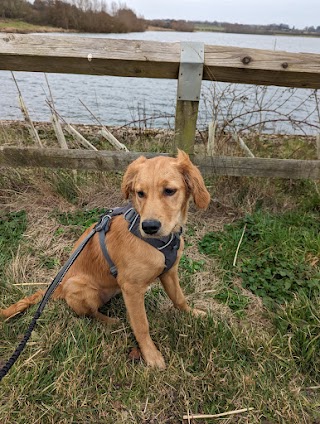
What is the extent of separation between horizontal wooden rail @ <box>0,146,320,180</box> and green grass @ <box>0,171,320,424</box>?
559 mm

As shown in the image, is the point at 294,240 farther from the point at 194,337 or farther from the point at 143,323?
the point at 143,323

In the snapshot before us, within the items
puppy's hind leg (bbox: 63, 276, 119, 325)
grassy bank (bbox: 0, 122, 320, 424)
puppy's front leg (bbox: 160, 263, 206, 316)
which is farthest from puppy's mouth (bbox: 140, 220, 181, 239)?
grassy bank (bbox: 0, 122, 320, 424)

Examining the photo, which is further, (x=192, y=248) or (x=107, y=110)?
(x=107, y=110)

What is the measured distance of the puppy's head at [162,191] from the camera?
205 cm

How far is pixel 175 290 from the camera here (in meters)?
2.61

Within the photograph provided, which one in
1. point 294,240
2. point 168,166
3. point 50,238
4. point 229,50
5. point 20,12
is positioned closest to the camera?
point 168,166

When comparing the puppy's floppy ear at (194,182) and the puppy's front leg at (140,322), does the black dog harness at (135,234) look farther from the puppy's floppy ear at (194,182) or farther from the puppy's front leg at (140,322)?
the puppy's floppy ear at (194,182)

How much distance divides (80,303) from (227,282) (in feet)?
4.27

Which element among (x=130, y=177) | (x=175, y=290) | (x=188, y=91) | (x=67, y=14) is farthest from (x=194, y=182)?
(x=67, y=14)

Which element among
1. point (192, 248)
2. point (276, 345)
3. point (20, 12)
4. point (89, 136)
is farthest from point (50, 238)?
point (20, 12)

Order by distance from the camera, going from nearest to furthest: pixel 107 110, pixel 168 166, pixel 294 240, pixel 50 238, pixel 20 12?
pixel 168 166 → pixel 294 240 → pixel 50 238 → pixel 107 110 → pixel 20 12

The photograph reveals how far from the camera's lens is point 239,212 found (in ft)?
12.6

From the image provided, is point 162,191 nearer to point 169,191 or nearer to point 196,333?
point 169,191

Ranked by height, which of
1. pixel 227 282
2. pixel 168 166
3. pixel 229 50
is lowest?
pixel 227 282
